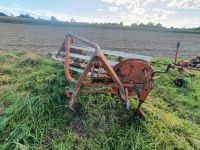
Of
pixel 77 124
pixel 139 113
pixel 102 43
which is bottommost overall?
pixel 102 43

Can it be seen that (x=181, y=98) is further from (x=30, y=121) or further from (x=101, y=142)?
(x=30, y=121)

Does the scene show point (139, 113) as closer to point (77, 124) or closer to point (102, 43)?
point (77, 124)

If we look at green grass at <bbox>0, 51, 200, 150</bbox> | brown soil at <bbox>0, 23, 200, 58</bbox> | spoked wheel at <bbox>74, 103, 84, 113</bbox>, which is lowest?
brown soil at <bbox>0, 23, 200, 58</bbox>

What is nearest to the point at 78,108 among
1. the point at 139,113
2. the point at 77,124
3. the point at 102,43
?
the point at 77,124

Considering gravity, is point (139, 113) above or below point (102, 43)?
above

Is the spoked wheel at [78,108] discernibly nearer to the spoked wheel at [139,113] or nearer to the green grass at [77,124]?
the green grass at [77,124]

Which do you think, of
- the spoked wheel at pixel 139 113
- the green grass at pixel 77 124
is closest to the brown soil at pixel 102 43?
the green grass at pixel 77 124

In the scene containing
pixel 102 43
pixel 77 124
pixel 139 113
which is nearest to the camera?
pixel 77 124

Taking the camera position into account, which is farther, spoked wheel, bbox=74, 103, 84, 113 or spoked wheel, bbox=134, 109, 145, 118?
spoked wheel, bbox=134, 109, 145, 118

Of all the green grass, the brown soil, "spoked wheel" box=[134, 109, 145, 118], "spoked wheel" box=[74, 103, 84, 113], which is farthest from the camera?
the brown soil

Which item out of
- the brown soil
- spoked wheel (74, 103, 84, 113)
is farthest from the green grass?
the brown soil

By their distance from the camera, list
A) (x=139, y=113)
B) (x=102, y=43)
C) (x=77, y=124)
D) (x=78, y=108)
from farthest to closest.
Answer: (x=102, y=43), (x=139, y=113), (x=78, y=108), (x=77, y=124)

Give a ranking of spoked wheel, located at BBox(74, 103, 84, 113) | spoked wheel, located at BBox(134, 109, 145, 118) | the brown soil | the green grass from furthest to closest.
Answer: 1. the brown soil
2. spoked wheel, located at BBox(134, 109, 145, 118)
3. spoked wheel, located at BBox(74, 103, 84, 113)
4. the green grass

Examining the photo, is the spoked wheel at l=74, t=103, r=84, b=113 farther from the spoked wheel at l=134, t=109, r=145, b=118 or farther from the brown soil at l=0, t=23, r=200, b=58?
the brown soil at l=0, t=23, r=200, b=58
